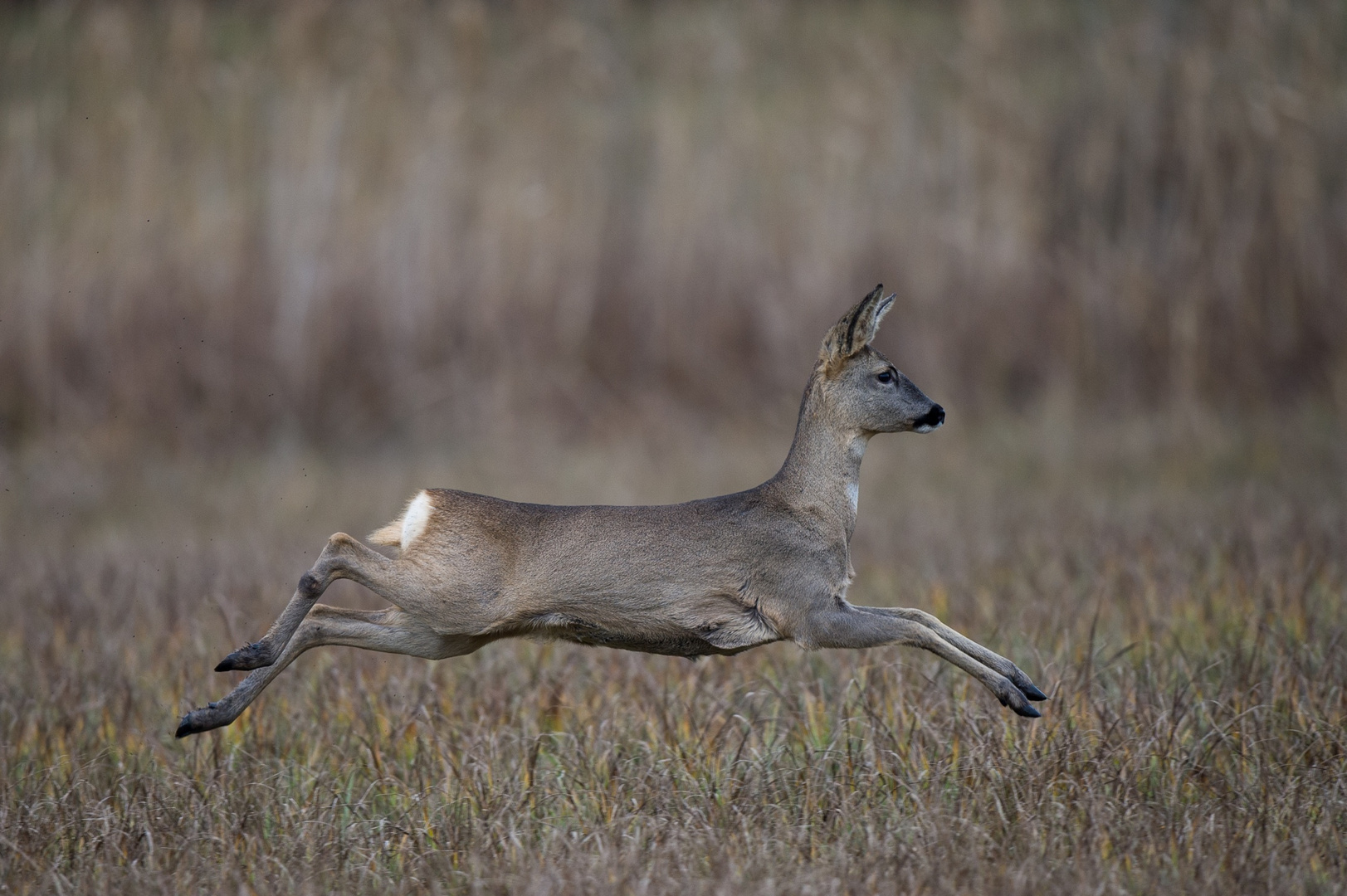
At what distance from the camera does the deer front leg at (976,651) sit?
3641 millimetres

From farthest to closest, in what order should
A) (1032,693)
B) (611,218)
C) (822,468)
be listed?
(611,218), (822,468), (1032,693)

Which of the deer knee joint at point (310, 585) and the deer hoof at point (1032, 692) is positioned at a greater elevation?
the deer knee joint at point (310, 585)

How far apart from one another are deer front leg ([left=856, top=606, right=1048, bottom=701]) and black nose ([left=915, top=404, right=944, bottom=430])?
0.54 meters

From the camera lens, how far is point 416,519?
3.72 metres

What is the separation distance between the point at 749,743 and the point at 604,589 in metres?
0.77

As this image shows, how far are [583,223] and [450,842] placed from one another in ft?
25.6

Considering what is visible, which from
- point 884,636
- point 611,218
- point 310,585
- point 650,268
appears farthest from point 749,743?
point 611,218

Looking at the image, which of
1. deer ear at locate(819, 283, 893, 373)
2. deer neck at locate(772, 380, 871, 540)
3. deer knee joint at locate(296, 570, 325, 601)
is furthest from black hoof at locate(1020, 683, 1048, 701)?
deer knee joint at locate(296, 570, 325, 601)

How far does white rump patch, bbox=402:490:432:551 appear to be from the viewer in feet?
12.1

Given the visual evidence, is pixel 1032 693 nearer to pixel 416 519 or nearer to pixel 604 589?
pixel 604 589

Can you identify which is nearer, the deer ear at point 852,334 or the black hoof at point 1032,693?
the black hoof at point 1032,693

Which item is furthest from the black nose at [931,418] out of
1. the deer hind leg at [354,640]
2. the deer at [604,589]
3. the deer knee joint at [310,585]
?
the deer knee joint at [310,585]

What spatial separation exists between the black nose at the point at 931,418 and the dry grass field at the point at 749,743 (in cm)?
81

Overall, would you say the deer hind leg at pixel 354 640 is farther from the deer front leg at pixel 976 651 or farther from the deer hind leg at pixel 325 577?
the deer front leg at pixel 976 651
